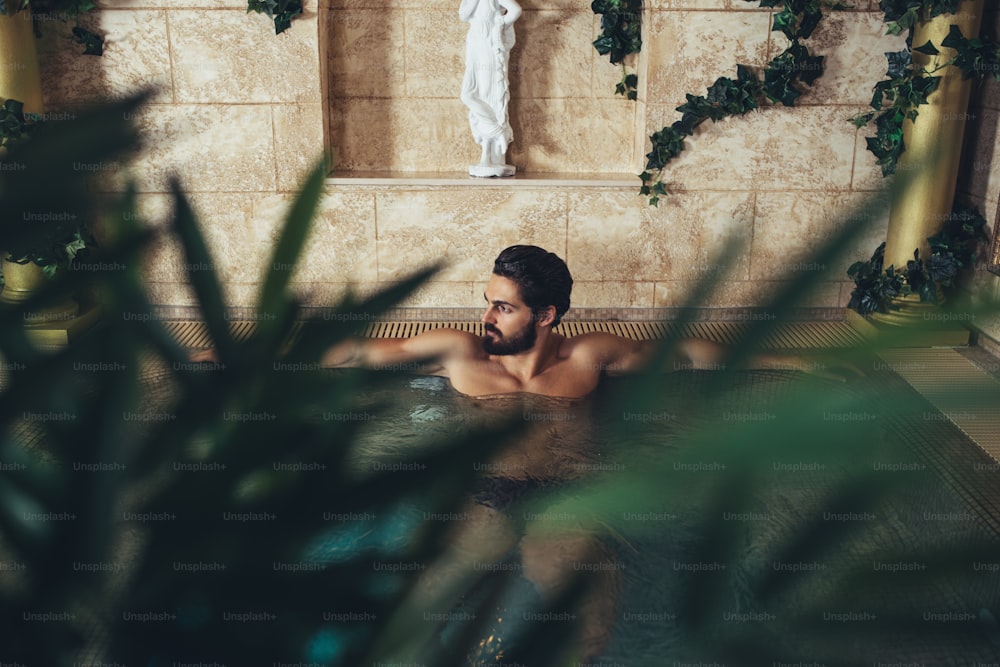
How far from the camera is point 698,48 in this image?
6305 millimetres

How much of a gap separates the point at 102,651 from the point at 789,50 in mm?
6345

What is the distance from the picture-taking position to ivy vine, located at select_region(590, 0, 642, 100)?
21.4 feet

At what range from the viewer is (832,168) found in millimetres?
6508

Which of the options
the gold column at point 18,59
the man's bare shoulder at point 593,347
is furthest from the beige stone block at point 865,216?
the gold column at point 18,59

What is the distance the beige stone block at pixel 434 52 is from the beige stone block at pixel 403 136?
92mm

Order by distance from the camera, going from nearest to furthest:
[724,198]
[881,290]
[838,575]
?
[838,575] → [881,290] → [724,198]

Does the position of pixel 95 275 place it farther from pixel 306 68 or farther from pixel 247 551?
pixel 306 68

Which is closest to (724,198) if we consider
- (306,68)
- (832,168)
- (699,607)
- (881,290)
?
(832,168)

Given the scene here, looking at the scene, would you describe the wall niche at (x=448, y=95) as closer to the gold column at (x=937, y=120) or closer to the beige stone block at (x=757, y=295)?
the gold column at (x=937, y=120)

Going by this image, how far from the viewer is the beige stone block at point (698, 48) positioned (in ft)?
20.5

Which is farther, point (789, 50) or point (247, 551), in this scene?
point (789, 50)

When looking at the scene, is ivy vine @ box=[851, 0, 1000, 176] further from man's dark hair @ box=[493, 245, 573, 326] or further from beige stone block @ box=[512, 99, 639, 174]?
man's dark hair @ box=[493, 245, 573, 326]

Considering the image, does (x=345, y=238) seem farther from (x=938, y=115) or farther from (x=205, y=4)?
(x=938, y=115)

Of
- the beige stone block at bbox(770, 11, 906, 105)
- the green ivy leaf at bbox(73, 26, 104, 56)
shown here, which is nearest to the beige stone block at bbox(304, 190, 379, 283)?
the green ivy leaf at bbox(73, 26, 104, 56)
